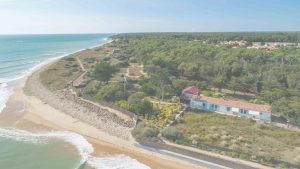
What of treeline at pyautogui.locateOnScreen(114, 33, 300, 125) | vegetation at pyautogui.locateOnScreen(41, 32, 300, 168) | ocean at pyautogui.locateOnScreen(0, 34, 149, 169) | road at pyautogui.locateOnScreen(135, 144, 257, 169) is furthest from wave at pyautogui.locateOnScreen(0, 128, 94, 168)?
treeline at pyautogui.locateOnScreen(114, 33, 300, 125)

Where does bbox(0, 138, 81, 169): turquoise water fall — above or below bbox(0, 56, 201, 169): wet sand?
below

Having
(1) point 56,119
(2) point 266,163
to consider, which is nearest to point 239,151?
(2) point 266,163

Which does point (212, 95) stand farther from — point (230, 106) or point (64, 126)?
point (64, 126)

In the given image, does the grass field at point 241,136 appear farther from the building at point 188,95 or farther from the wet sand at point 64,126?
the building at point 188,95

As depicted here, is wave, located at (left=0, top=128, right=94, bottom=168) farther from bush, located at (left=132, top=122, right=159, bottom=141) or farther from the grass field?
the grass field

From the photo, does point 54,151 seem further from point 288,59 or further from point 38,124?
point 288,59

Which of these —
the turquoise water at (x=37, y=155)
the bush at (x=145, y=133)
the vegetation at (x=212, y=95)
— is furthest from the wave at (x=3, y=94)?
the bush at (x=145, y=133)
